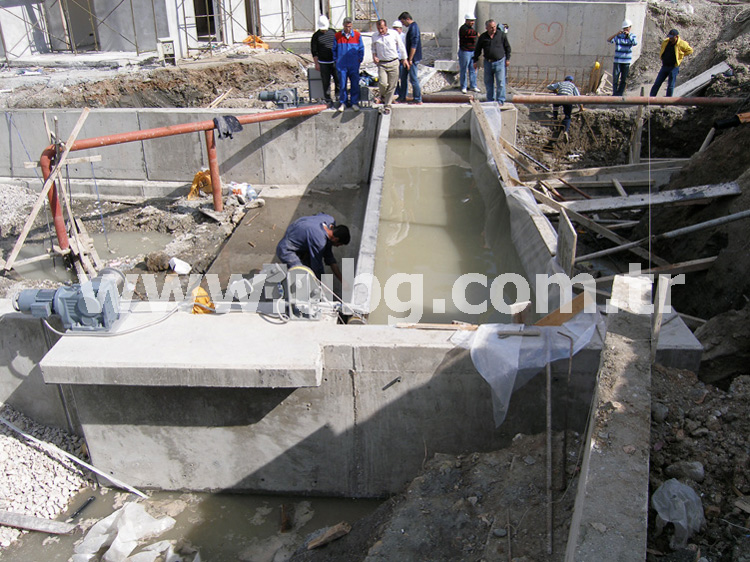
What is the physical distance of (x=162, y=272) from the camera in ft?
34.9

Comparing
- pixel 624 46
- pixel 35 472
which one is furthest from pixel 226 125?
pixel 624 46

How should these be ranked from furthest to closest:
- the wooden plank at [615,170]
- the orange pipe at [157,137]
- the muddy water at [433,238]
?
the wooden plank at [615,170] < the orange pipe at [157,137] < the muddy water at [433,238]

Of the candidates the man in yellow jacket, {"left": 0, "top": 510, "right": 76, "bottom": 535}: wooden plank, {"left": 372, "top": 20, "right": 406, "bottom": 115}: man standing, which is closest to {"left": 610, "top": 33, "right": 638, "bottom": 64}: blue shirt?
the man in yellow jacket

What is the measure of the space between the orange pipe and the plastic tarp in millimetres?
→ 7551

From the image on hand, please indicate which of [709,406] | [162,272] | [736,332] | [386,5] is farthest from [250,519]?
[386,5]

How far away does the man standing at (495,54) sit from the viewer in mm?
13086

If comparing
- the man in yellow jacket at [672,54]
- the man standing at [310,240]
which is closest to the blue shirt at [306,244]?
the man standing at [310,240]

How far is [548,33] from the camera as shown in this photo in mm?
20531

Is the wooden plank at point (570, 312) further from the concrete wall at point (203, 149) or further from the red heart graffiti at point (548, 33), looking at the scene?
the red heart graffiti at point (548, 33)

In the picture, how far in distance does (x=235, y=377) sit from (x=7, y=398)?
3151 millimetres

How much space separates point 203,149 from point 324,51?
11.0 ft

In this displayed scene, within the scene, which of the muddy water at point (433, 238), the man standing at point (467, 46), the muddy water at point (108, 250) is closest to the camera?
the muddy water at point (433, 238)

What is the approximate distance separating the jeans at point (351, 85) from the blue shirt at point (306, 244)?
6467mm

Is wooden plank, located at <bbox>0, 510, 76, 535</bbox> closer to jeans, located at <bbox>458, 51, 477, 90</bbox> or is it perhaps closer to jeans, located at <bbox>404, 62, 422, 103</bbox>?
jeans, located at <bbox>404, 62, 422, 103</bbox>
